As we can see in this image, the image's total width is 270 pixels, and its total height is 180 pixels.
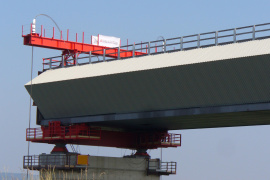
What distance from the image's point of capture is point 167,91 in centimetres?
4000

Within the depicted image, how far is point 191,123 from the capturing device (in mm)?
46188

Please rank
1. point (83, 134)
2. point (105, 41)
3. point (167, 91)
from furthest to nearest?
1. point (105, 41)
2. point (83, 134)
3. point (167, 91)

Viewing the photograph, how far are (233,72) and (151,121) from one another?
12.4 metres

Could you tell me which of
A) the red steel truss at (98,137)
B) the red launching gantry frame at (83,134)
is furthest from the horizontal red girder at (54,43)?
the red steel truss at (98,137)

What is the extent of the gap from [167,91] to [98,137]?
440 inches

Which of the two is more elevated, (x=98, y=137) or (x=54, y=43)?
(x=54, y=43)

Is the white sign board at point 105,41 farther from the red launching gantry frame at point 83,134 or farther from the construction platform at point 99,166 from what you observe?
the construction platform at point 99,166

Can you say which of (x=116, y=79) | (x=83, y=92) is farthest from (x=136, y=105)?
(x=83, y=92)

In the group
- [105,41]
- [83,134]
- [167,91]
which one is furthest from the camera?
[105,41]

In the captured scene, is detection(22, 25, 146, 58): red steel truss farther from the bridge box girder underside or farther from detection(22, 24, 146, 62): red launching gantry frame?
the bridge box girder underside

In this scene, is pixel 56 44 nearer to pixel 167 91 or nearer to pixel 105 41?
pixel 105 41

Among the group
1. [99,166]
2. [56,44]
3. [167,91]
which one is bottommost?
[99,166]

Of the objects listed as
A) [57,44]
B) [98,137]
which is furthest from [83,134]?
A: [57,44]

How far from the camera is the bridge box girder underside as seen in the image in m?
35.2
